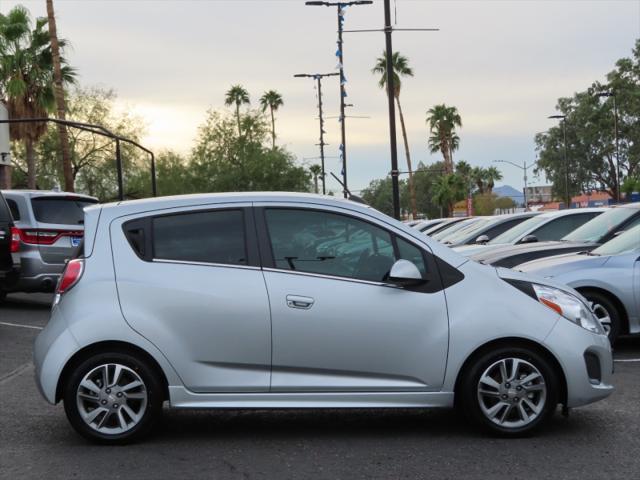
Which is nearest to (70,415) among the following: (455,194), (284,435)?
(284,435)

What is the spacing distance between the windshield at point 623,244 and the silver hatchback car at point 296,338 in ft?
13.3

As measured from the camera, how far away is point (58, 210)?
14516mm

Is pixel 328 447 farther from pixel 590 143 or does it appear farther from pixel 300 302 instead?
pixel 590 143

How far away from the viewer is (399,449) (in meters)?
5.65

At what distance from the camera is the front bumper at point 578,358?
229 inches

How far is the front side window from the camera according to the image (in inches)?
230

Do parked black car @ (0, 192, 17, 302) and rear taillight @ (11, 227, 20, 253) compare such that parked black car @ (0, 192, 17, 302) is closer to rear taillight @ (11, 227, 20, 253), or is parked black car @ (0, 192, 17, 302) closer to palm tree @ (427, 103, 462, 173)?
rear taillight @ (11, 227, 20, 253)

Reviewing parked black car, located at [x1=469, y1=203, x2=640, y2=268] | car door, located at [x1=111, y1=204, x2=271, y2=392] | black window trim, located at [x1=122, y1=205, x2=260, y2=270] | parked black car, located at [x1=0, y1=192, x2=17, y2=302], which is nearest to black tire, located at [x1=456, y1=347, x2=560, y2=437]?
car door, located at [x1=111, y1=204, x2=271, y2=392]

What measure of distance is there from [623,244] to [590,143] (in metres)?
81.0

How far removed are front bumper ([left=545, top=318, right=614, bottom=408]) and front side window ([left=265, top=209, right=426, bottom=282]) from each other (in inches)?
37.9

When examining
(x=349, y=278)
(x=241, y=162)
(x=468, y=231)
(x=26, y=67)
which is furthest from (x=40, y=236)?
(x=241, y=162)

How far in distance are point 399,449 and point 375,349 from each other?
2.06ft

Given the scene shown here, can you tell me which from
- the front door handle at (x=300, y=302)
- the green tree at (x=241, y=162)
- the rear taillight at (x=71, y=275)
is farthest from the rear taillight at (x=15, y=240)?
the green tree at (x=241, y=162)

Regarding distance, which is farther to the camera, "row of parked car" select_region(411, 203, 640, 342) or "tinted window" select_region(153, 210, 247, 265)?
"row of parked car" select_region(411, 203, 640, 342)
